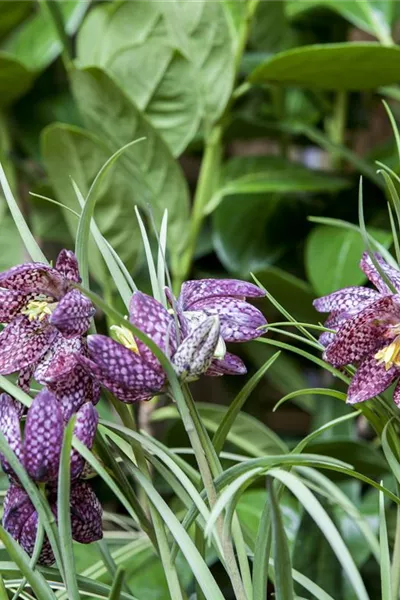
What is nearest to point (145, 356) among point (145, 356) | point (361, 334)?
point (145, 356)

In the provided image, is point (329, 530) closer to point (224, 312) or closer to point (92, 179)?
point (224, 312)

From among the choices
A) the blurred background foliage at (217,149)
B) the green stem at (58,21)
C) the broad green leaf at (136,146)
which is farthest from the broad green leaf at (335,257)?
the green stem at (58,21)

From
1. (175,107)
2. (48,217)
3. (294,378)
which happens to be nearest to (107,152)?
(175,107)

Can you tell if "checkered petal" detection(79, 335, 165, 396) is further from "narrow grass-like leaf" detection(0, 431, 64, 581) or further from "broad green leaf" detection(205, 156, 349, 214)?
"broad green leaf" detection(205, 156, 349, 214)

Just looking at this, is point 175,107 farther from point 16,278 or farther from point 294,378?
point 16,278

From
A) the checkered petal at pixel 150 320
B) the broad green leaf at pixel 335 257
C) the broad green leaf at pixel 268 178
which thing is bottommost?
the broad green leaf at pixel 335 257

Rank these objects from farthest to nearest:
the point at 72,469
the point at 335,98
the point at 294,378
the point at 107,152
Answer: the point at 335,98, the point at 294,378, the point at 107,152, the point at 72,469

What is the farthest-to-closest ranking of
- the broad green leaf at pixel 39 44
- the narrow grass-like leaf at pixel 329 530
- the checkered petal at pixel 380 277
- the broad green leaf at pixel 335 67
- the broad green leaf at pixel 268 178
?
the broad green leaf at pixel 39 44
the broad green leaf at pixel 268 178
the broad green leaf at pixel 335 67
the checkered petal at pixel 380 277
the narrow grass-like leaf at pixel 329 530

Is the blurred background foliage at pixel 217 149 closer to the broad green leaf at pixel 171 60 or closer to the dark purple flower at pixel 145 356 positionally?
the broad green leaf at pixel 171 60

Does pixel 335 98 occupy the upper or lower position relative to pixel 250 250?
upper
